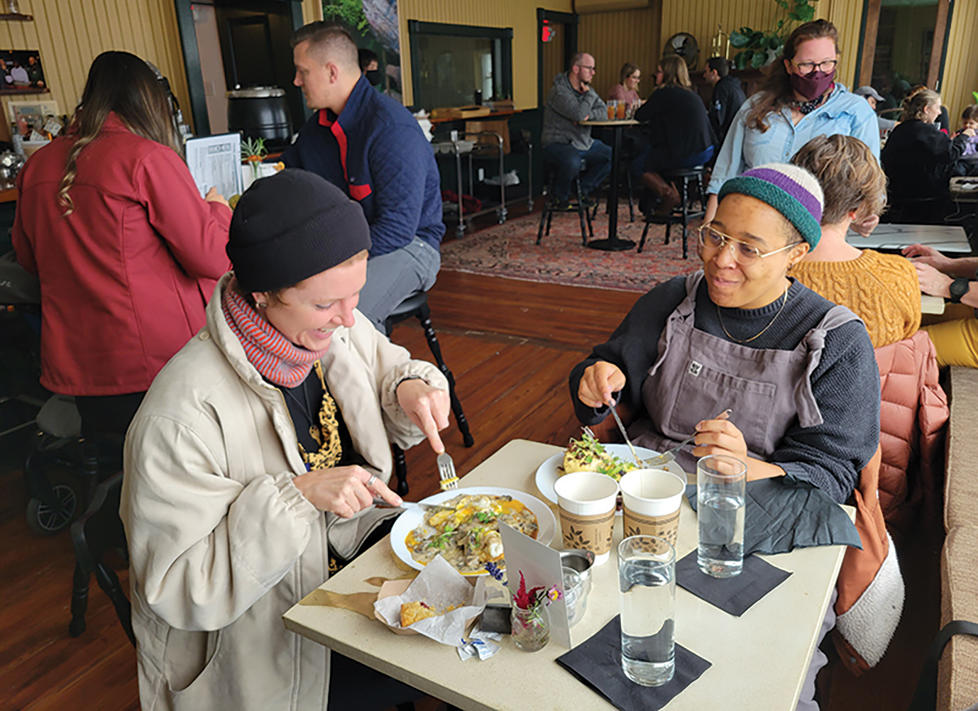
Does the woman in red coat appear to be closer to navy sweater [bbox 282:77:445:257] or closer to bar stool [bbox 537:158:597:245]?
navy sweater [bbox 282:77:445:257]

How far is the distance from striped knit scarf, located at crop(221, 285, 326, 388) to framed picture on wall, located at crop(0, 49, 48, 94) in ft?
13.3

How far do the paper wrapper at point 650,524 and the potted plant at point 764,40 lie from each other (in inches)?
378

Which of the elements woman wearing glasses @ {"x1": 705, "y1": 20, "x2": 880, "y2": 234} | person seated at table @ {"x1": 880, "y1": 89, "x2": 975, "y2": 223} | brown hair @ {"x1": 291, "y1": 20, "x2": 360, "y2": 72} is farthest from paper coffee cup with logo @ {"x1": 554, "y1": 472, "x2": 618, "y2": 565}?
person seated at table @ {"x1": 880, "y1": 89, "x2": 975, "y2": 223}

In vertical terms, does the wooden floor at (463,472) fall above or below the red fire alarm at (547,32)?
below

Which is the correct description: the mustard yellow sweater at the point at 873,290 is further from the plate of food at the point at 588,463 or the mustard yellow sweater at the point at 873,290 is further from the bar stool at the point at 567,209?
the bar stool at the point at 567,209

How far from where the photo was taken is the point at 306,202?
3.87 ft

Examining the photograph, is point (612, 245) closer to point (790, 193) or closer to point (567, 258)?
point (567, 258)

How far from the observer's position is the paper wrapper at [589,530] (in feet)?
3.64

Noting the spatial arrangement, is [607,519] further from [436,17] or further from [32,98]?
[436,17]

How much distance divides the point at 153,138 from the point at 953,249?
113 inches

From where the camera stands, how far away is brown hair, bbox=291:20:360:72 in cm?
266

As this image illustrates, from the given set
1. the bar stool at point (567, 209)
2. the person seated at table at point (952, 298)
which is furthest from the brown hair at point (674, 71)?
the person seated at table at point (952, 298)

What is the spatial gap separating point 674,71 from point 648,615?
23.1 ft

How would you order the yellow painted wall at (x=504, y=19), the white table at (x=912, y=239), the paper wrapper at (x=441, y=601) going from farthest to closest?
the yellow painted wall at (x=504, y=19)
the white table at (x=912, y=239)
the paper wrapper at (x=441, y=601)
